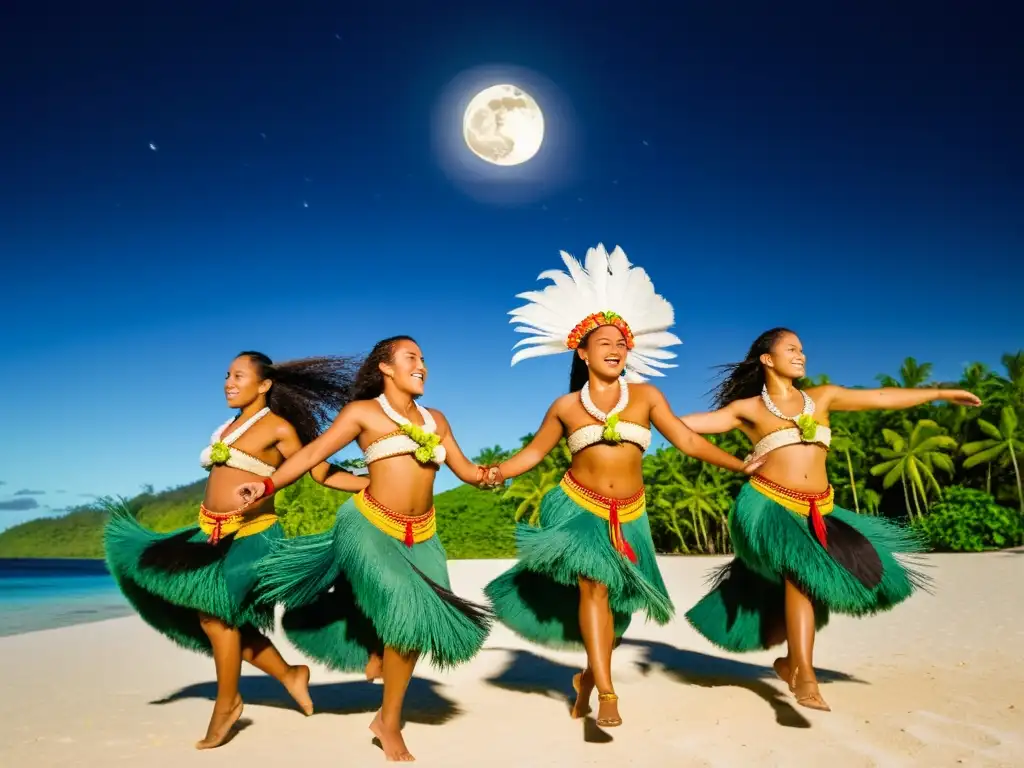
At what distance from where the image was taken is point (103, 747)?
4.03 m

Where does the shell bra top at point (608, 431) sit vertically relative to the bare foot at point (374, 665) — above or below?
above

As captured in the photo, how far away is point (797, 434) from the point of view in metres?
4.42

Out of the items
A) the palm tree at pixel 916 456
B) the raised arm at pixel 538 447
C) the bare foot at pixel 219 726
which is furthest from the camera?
the palm tree at pixel 916 456

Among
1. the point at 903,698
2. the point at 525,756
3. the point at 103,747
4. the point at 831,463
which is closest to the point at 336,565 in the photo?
the point at 525,756

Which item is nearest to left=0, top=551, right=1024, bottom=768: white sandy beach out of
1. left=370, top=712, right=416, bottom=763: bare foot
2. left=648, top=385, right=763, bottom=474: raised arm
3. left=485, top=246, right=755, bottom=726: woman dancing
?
left=370, top=712, right=416, bottom=763: bare foot

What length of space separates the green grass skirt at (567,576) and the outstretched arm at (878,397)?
1339 mm

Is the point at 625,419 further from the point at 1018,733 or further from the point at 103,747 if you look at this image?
the point at 103,747

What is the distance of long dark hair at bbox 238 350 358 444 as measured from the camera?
14.9 feet

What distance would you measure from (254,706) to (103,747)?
0.92m

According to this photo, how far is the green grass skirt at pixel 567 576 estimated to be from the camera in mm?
3910

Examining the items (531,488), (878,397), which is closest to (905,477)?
(531,488)

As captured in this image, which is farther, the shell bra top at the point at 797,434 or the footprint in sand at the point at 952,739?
the shell bra top at the point at 797,434

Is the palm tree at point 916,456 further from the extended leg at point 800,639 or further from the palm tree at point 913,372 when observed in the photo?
the extended leg at point 800,639

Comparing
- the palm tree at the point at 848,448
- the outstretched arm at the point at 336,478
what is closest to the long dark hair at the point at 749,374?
the outstretched arm at the point at 336,478
